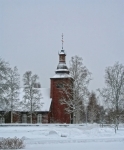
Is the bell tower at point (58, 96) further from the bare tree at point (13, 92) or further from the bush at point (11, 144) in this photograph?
the bush at point (11, 144)

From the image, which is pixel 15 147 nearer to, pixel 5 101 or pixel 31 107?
pixel 5 101

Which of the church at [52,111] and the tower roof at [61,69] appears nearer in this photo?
the church at [52,111]

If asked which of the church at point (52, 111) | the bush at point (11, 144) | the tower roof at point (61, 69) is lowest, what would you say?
the bush at point (11, 144)

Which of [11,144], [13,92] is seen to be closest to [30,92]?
[13,92]

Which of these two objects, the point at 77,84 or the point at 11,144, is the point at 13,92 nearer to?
the point at 77,84

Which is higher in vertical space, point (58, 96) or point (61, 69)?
point (61, 69)

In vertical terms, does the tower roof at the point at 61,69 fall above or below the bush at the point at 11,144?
above

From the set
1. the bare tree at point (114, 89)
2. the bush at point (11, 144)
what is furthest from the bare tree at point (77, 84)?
the bush at point (11, 144)

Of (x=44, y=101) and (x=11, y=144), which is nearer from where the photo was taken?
(x=11, y=144)

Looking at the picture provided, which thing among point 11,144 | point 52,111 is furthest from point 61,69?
point 11,144

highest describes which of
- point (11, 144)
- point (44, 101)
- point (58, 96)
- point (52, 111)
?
point (58, 96)

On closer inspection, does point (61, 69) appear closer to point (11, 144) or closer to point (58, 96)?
point (58, 96)

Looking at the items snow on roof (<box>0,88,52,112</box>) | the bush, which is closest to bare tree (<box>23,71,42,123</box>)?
snow on roof (<box>0,88,52,112</box>)

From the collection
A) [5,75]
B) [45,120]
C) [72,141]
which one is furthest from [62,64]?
[72,141]
